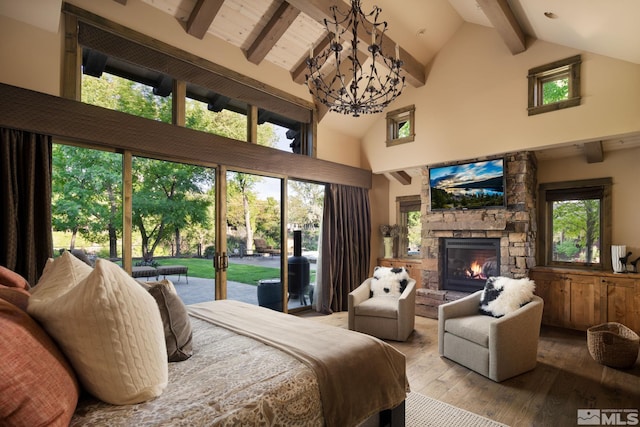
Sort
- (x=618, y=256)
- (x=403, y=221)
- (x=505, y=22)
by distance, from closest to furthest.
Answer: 1. (x=505, y=22)
2. (x=618, y=256)
3. (x=403, y=221)

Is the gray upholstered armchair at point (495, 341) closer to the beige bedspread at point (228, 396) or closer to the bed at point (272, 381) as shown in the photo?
the bed at point (272, 381)

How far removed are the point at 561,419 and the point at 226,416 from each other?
8.09ft

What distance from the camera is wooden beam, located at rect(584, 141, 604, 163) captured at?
411 centimetres

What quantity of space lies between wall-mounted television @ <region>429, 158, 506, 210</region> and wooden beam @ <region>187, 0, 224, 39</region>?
3806 mm

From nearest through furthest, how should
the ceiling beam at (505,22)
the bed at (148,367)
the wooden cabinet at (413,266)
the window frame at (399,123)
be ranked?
the bed at (148,367), the ceiling beam at (505,22), the window frame at (399,123), the wooden cabinet at (413,266)

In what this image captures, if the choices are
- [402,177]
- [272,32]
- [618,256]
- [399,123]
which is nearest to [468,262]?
[618,256]

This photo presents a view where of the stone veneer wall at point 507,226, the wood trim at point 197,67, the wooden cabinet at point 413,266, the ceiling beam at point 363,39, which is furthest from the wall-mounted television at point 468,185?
the wood trim at point 197,67

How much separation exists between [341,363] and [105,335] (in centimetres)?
105

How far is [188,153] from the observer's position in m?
3.75

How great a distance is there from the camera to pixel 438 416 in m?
2.36

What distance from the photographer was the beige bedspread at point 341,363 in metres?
1.54

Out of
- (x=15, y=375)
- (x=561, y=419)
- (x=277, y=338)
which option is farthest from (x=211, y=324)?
(x=561, y=419)

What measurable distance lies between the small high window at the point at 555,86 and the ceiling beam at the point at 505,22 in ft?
1.29

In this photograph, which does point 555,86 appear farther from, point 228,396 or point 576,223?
point 228,396
